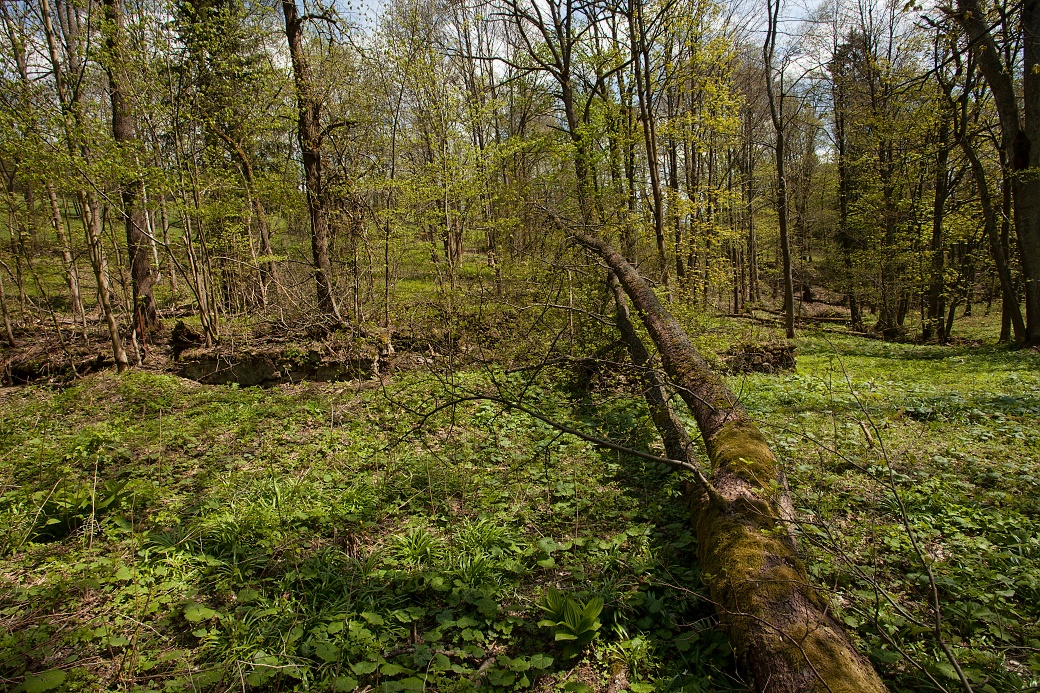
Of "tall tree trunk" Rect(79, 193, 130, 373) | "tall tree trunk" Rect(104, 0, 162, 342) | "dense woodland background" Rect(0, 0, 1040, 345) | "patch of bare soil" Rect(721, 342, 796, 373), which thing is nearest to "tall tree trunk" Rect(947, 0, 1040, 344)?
"dense woodland background" Rect(0, 0, 1040, 345)

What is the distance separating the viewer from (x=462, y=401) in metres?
5.20

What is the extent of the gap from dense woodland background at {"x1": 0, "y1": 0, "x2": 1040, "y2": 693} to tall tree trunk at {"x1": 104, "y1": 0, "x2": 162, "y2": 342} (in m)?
0.09

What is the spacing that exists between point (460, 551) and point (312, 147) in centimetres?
944

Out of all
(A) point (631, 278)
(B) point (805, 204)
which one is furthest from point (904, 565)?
(B) point (805, 204)

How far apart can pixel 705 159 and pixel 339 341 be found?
68.2 ft

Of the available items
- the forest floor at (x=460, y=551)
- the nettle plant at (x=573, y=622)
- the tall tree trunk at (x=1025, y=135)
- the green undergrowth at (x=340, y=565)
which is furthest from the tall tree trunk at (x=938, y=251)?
the nettle plant at (x=573, y=622)

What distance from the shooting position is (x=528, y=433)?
6.02 meters

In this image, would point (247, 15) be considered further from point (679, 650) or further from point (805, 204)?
point (805, 204)

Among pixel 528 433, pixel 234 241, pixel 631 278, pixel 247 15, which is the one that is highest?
pixel 247 15

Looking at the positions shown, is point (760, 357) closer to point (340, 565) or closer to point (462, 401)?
point (462, 401)

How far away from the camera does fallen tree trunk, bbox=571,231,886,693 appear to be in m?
2.12

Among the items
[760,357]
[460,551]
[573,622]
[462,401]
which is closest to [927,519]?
→ [573,622]

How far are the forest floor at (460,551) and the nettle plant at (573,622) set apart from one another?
0.01m

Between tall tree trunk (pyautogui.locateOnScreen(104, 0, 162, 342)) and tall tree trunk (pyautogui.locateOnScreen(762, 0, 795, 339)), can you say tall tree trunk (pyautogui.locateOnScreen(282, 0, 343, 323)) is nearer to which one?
tall tree trunk (pyautogui.locateOnScreen(104, 0, 162, 342))
